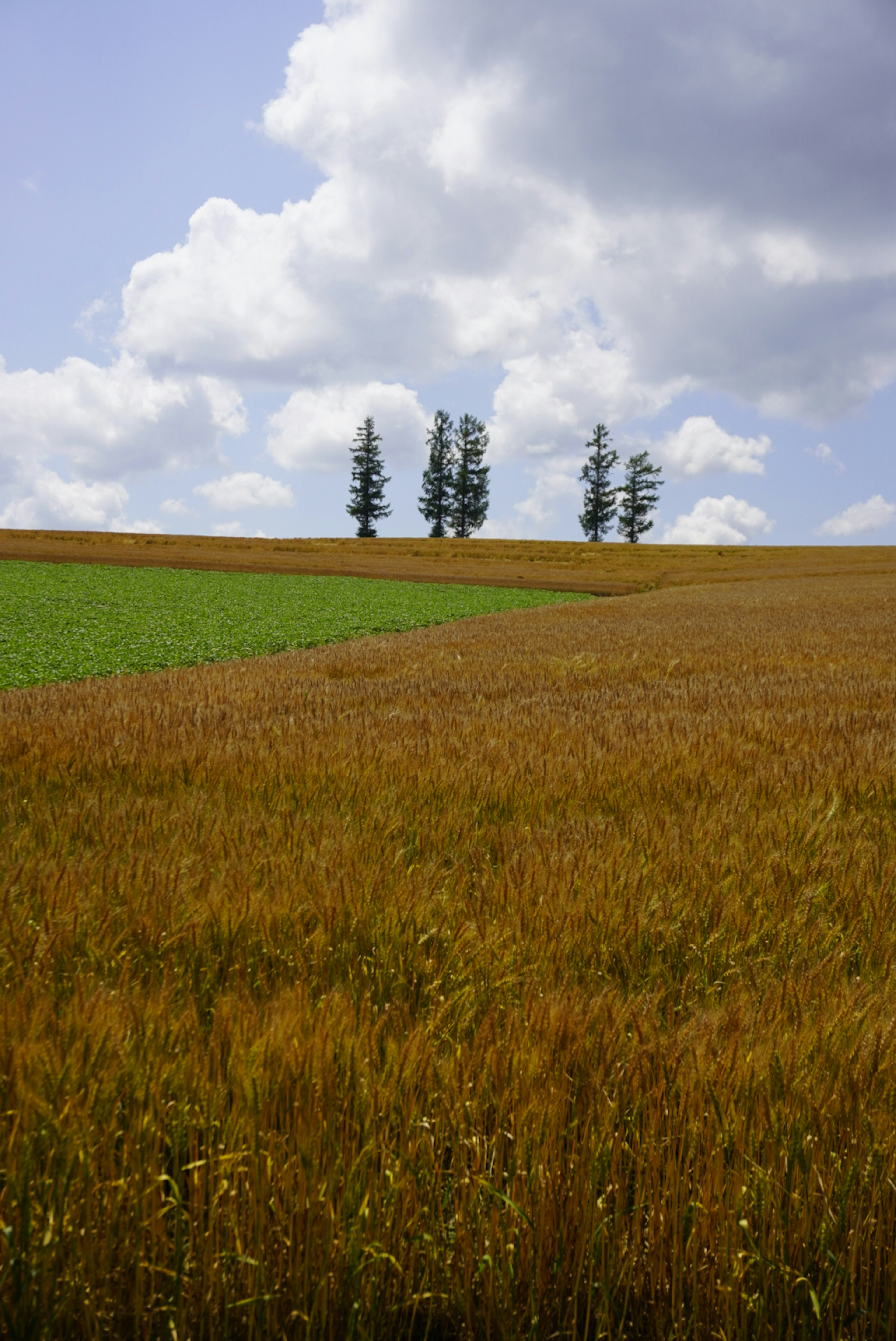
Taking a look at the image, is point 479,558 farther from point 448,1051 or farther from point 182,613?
point 448,1051


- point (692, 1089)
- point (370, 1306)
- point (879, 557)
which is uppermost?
point (879, 557)

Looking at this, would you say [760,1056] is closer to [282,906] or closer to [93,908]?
[282,906]

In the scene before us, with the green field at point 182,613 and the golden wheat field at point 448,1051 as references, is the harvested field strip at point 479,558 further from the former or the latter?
the golden wheat field at point 448,1051

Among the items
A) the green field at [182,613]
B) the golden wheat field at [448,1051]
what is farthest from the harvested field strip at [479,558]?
the golden wheat field at [448,1051]

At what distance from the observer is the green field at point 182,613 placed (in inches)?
616

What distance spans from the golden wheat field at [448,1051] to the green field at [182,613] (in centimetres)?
1055

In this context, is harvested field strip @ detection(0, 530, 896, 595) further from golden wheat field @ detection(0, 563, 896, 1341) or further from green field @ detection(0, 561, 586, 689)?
golden wheat field @ detection(0, 563, 896, 1341)

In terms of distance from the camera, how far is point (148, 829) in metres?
3.11

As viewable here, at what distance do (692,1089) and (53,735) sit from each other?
4738 millimetres

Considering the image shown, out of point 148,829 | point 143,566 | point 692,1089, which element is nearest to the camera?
point 692,1089

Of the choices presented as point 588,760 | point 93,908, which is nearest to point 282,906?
point 93,908

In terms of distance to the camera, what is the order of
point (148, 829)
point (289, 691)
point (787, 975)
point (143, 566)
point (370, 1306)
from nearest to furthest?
point (370, 1306)
point (787, 975)
point (148, 829)
point (289, 691)
point (143, 566)

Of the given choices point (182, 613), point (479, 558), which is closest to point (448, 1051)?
point (182, 613)

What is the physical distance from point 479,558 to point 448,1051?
251 feet
